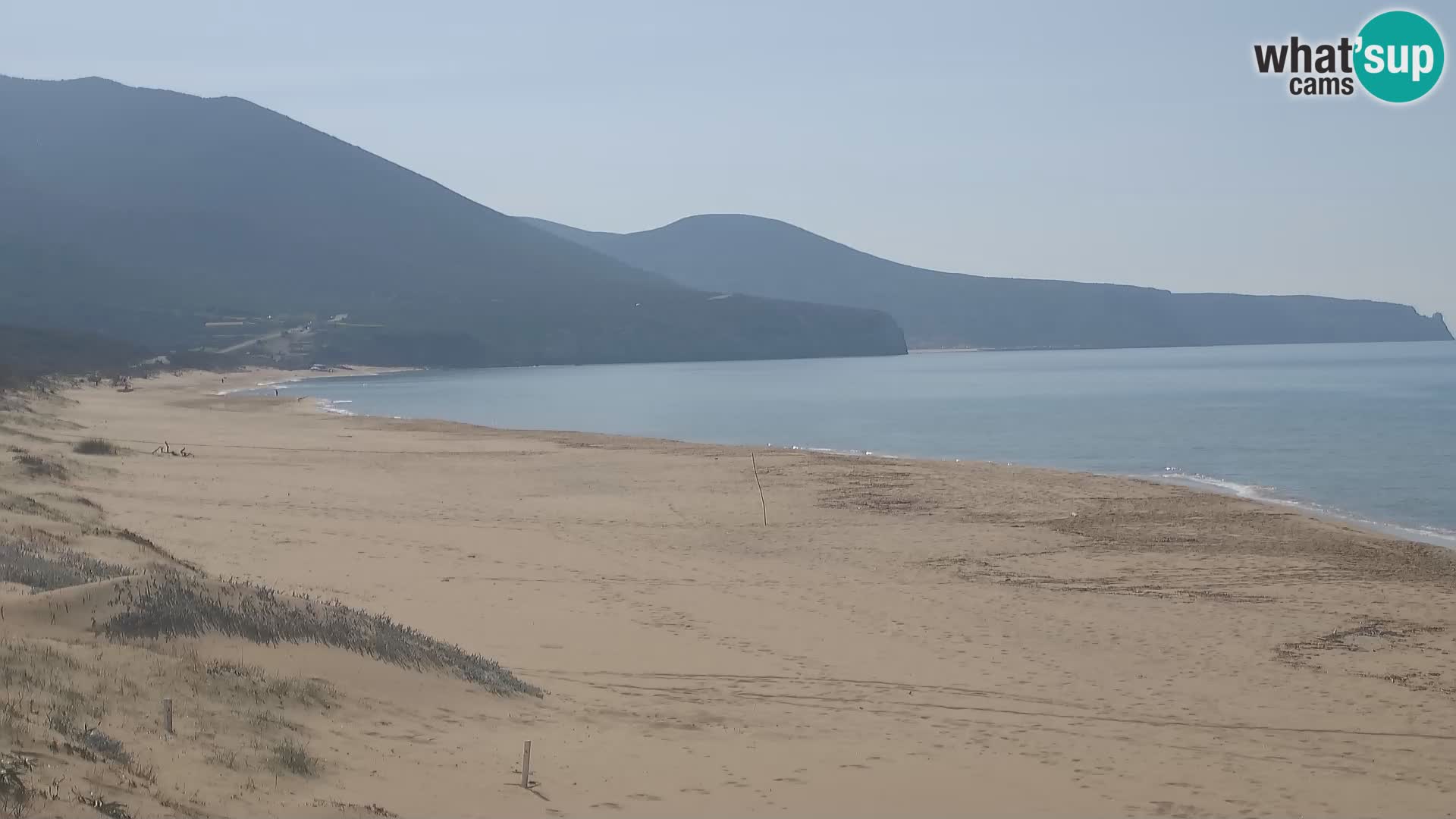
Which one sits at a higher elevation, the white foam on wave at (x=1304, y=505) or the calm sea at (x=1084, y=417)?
the calm sea at (x=1084, y=417)

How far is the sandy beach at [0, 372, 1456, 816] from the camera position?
24.2ft

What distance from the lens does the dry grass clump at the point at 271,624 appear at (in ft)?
26.5

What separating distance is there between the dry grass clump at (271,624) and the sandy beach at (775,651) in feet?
0.66

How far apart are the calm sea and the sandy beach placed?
9.07m

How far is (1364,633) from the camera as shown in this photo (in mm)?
13766

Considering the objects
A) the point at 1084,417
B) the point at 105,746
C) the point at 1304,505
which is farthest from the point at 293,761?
the point at 1084,417

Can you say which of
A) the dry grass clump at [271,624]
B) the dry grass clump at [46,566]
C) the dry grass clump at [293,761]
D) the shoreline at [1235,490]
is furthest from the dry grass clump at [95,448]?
the dry grass clump at [293,761]

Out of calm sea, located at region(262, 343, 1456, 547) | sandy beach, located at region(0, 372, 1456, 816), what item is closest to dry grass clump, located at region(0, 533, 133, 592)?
sandy beach, located at region(0, 372, 1456, 816)

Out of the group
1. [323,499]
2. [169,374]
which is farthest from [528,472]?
[169,374]

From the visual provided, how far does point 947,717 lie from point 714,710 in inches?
83.0

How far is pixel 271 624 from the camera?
28.8 ft

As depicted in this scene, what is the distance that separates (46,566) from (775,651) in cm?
706

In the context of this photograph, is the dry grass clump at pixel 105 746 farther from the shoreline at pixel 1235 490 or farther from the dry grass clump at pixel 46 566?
the shoreline at pixel 1235 490

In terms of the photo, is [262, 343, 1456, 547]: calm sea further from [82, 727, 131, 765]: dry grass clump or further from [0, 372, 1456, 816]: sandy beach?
[82, 727, 131, 765]: dry grass clump
